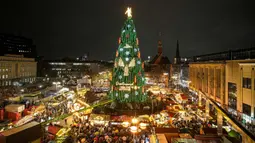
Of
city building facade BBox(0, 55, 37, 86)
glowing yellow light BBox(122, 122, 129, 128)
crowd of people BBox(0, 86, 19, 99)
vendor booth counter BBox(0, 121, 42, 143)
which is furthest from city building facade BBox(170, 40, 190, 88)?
city building facade BBox(0, 55, 37, 86)

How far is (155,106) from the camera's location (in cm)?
2298

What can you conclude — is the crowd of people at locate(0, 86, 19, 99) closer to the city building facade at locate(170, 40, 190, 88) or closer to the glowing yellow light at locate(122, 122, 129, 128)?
the glowing yellow light at locate(122, 122, 129, 128)

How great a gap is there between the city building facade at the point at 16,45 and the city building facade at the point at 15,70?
24.7 metres

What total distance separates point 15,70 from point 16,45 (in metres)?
39.3

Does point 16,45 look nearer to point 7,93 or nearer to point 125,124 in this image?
point 7,93

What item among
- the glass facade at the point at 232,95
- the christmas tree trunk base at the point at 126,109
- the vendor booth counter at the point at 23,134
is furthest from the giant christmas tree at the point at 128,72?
the vendor booth counter at the point at 23,134

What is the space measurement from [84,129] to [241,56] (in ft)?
74.8

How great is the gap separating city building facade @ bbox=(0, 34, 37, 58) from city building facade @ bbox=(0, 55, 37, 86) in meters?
24.7

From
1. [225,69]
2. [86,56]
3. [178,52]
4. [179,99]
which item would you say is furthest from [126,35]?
[86,56]

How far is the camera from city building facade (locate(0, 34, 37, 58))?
83.1 meters

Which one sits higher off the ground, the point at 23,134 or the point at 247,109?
the point at 23,134

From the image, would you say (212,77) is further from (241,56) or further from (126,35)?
(126,35)

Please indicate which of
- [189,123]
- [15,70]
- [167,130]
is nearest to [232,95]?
[189,123]

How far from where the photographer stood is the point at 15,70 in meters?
57.7
